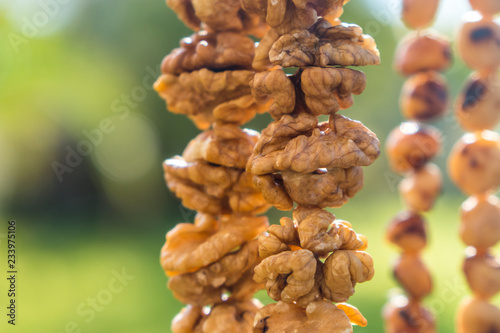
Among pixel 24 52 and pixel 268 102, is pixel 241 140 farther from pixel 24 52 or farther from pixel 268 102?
pixel 24 52

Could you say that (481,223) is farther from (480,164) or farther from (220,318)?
(220,318)

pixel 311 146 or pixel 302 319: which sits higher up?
pixel 311 146

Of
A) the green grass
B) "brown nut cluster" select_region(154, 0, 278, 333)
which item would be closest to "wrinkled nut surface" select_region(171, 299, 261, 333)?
"brown nut cluster" select_region(154, 0, 278, 333)

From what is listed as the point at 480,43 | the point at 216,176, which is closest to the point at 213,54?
the point at 216,176

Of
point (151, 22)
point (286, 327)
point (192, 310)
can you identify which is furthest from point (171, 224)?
point (286, 327)

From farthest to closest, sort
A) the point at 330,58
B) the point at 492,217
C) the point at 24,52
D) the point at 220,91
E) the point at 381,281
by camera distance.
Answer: the point at 24,52 < the point at 381,281 < the point at 492,217 < the point at 220,91 < the point at 330,58

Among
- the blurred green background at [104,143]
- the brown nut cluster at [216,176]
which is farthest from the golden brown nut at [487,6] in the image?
the blurred green background at [104,143]
